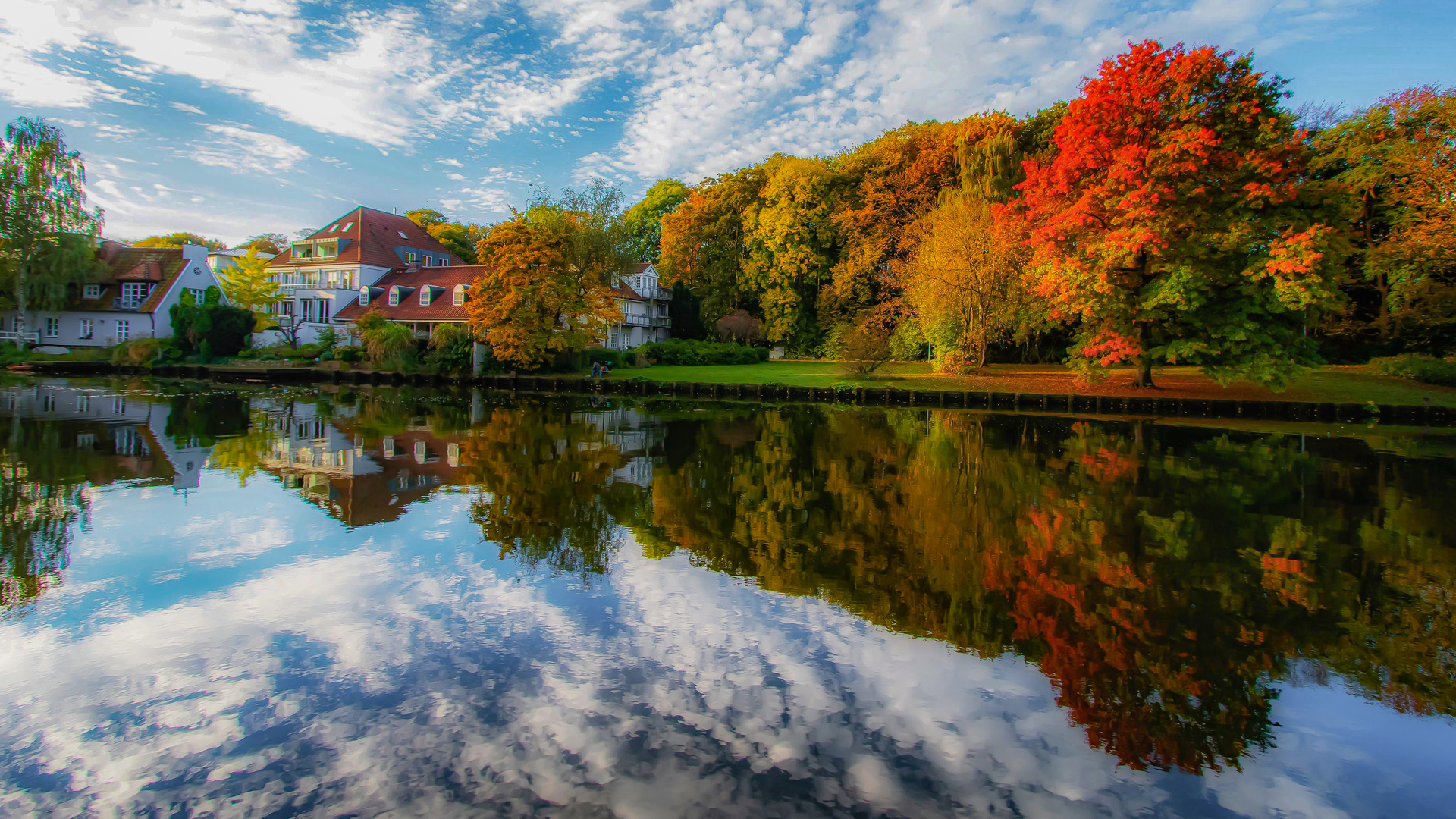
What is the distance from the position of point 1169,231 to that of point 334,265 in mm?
50010

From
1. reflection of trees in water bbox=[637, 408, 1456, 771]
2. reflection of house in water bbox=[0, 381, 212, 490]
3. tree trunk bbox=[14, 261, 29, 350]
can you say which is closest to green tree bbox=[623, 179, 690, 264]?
tree trunk bbox=[14, 261, 29, 350]

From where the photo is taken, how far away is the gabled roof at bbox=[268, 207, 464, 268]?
51.1 m

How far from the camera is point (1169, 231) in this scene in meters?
24.9

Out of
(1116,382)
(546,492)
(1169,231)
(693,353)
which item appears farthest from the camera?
(693,353)

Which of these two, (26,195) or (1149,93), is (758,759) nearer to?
(1149,93)

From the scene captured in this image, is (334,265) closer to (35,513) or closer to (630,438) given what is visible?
(630,438)

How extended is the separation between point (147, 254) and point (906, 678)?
62908mm

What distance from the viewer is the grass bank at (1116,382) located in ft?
91.4

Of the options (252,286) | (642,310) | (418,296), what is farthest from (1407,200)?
(252,286)

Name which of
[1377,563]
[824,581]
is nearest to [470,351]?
[824,581]

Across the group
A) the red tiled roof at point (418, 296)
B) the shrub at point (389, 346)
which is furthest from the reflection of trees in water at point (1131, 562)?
the red tiled roof at point (418, 296)

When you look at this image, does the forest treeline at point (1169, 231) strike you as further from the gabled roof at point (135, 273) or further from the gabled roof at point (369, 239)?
the gabled roof at point (135, 273)

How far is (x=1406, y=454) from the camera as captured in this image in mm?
17375

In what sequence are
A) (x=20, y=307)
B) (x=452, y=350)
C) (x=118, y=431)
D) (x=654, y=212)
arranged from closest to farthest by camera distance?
(x=118, y=431), (x=452, y=350), (x=20, y=307), (x=654, y=212)
